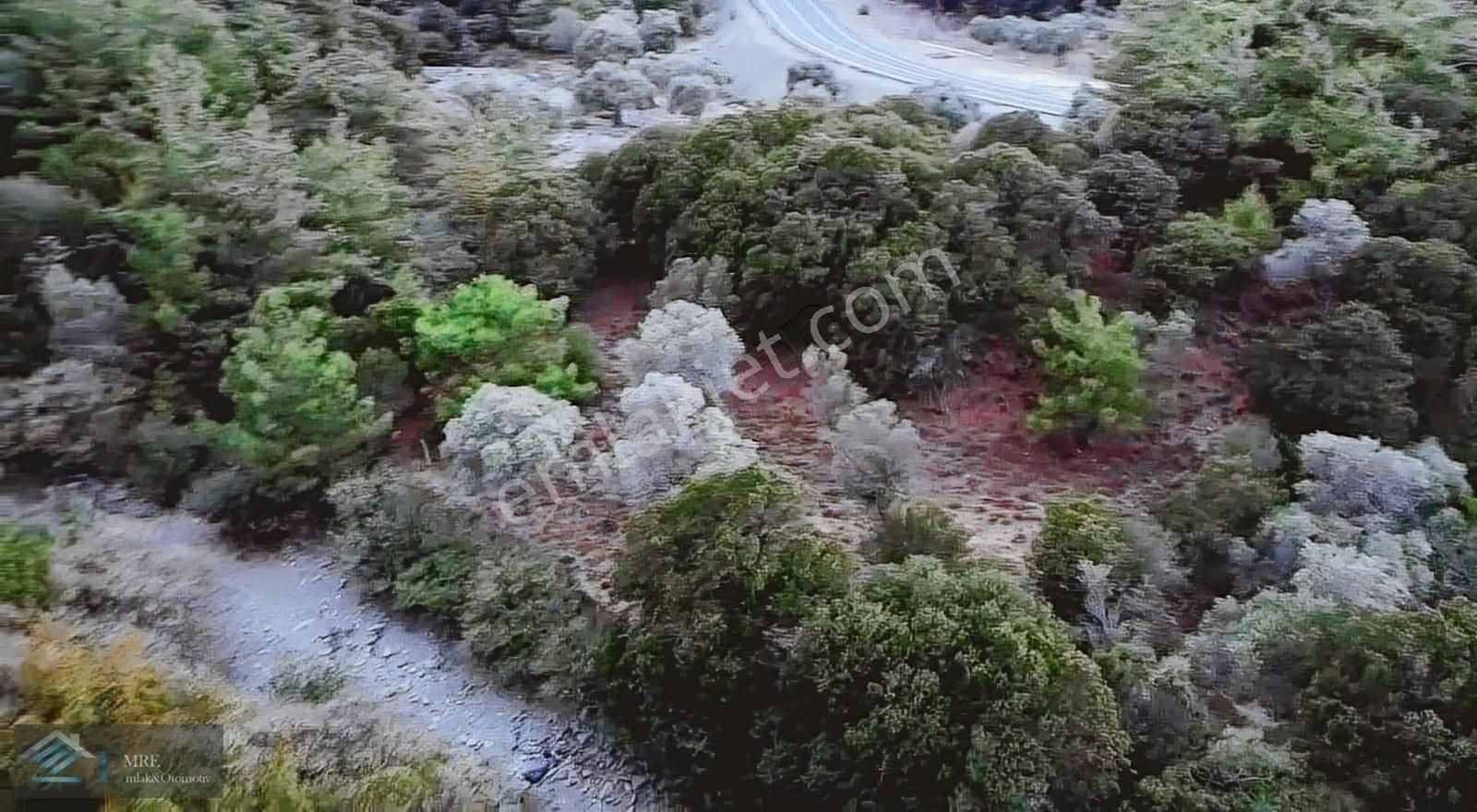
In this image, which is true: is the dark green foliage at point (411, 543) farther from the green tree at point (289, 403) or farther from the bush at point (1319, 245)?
the bush at point (1319, 245)

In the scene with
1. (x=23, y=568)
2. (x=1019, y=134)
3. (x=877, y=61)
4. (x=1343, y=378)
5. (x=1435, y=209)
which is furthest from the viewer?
(x=877, y=61)

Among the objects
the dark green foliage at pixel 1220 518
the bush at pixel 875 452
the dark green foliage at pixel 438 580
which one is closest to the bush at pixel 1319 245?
the dark green foliage at pixel 1220 518

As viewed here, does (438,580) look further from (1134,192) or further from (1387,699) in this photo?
(1134,192)

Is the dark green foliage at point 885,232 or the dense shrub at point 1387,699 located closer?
the dense shrub at point 1387,699

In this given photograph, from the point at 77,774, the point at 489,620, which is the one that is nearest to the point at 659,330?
the point at 489,620

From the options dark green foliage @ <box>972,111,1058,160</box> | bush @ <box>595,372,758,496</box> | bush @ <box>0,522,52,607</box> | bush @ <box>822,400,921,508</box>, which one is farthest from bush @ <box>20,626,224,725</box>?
dark green foliage @ <box>972,111,1058,160</box>

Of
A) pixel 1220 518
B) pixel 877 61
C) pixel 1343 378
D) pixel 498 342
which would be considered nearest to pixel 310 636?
pixel 498 342

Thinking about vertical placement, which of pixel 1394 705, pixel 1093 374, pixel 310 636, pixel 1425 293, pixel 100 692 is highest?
pixel 1425 293
